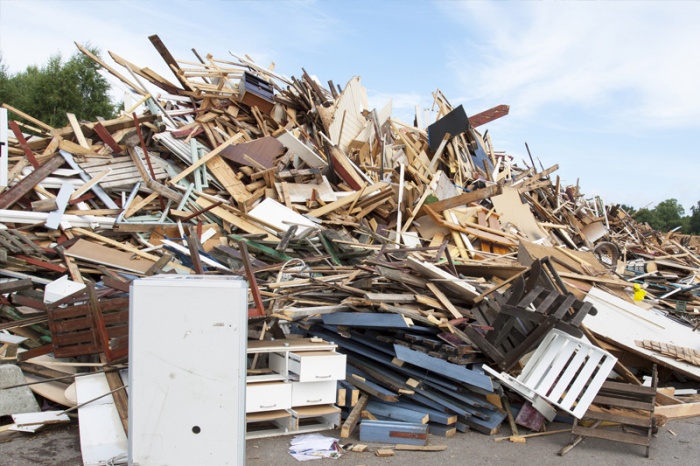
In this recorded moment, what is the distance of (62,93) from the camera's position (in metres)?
25.9

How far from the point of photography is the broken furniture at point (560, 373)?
4.87 m

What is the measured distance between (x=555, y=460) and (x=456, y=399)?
0.95 meters

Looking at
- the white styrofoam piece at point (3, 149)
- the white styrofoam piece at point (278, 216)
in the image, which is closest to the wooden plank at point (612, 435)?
the white styrofoam piece at point (278, 216)

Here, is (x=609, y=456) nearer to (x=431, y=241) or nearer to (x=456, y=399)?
(x=456, y=399)

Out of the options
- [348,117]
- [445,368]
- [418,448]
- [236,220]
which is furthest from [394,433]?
[348,117]

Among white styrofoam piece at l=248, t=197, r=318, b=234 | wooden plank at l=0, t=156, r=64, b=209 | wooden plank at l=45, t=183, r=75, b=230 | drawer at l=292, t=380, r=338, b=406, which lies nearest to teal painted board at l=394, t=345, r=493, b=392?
drawer at l=292, t=380, r=338, b=406

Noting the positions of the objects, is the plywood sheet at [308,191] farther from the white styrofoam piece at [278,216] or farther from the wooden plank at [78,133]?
the wooden plank at [78,133]

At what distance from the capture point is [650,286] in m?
10.4

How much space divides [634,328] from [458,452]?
2.77 metres

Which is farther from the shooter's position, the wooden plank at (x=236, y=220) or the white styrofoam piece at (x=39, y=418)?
the wooden plank at (x=236, y=220)

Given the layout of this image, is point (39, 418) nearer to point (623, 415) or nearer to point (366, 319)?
point (366, 319)

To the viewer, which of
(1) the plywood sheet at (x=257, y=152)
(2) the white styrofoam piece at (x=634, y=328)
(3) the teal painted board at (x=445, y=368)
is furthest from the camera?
(1) the plywood sheet at (x=257, y=152)

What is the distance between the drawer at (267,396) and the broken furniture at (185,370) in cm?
117

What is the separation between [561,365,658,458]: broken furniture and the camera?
16.1 feet
